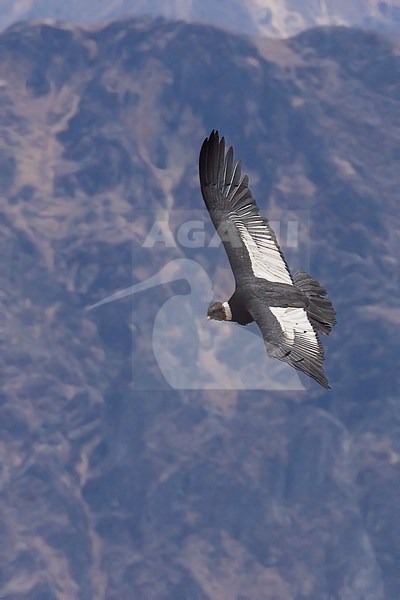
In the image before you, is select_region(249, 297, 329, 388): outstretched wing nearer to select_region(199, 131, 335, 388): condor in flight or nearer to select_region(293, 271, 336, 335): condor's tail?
select_region(199, 131, 335, 388): condor in flight

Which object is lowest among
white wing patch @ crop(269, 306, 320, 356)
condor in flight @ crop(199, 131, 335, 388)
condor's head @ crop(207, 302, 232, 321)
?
condor's head @ crop(207, 302, 232, 321)

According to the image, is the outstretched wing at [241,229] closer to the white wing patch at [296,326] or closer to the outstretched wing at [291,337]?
the outstretched wing at [291,337]

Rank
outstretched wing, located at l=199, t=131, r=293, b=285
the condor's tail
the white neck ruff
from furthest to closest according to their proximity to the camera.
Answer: the white neck ruff → outstretched wing, located at l=199, t=131, r=293, b=285 → the condor's tail

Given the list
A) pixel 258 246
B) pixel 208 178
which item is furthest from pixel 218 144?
pixel 258 246

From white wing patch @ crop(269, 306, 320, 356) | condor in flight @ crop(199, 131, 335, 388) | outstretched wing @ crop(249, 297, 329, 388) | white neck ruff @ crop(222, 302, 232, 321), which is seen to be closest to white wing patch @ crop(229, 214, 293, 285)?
condor in flight @ crop(199, 131, 335, 388)

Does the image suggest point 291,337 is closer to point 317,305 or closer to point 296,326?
point 296,326

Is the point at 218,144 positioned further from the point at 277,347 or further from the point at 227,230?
the point at 277,347

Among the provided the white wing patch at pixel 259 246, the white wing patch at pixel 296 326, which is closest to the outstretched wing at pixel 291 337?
the white wing patch at pixel 296 326

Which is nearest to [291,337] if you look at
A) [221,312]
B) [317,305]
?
[317,305]
